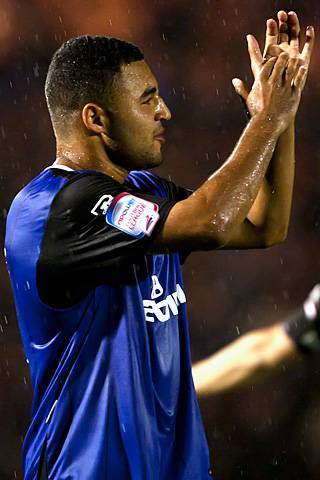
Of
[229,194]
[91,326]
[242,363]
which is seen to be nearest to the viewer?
[229,194]

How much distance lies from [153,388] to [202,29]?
365 cm

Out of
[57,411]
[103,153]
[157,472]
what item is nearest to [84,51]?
[103,153]

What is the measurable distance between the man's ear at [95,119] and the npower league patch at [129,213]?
0.32m

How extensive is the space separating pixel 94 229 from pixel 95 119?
40cm

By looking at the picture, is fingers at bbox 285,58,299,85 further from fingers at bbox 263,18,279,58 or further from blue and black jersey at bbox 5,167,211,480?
blue and black jersey at bbox 5,167,211,480

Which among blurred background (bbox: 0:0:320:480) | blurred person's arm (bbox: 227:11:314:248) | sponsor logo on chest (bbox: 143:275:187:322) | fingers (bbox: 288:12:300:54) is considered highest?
fingers (bbox: 288:12:300:54)

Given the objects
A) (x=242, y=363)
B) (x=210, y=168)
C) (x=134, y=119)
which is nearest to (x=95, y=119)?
(x=134, y=119)

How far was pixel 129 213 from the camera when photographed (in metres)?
2.16

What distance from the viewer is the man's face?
245 centimetres

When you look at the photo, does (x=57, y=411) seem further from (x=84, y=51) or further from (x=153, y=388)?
(x=84, y=51)

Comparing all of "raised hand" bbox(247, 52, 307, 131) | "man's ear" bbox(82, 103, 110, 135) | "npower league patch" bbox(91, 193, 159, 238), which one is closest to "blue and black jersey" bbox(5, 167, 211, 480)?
"npower league patch" bbox(91, 193, 159, 238)

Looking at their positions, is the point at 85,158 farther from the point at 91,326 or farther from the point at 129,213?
the point at 91,326

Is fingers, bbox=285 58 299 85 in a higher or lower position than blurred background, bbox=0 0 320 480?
higher

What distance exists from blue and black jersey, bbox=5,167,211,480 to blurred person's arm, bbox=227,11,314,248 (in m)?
0.47
